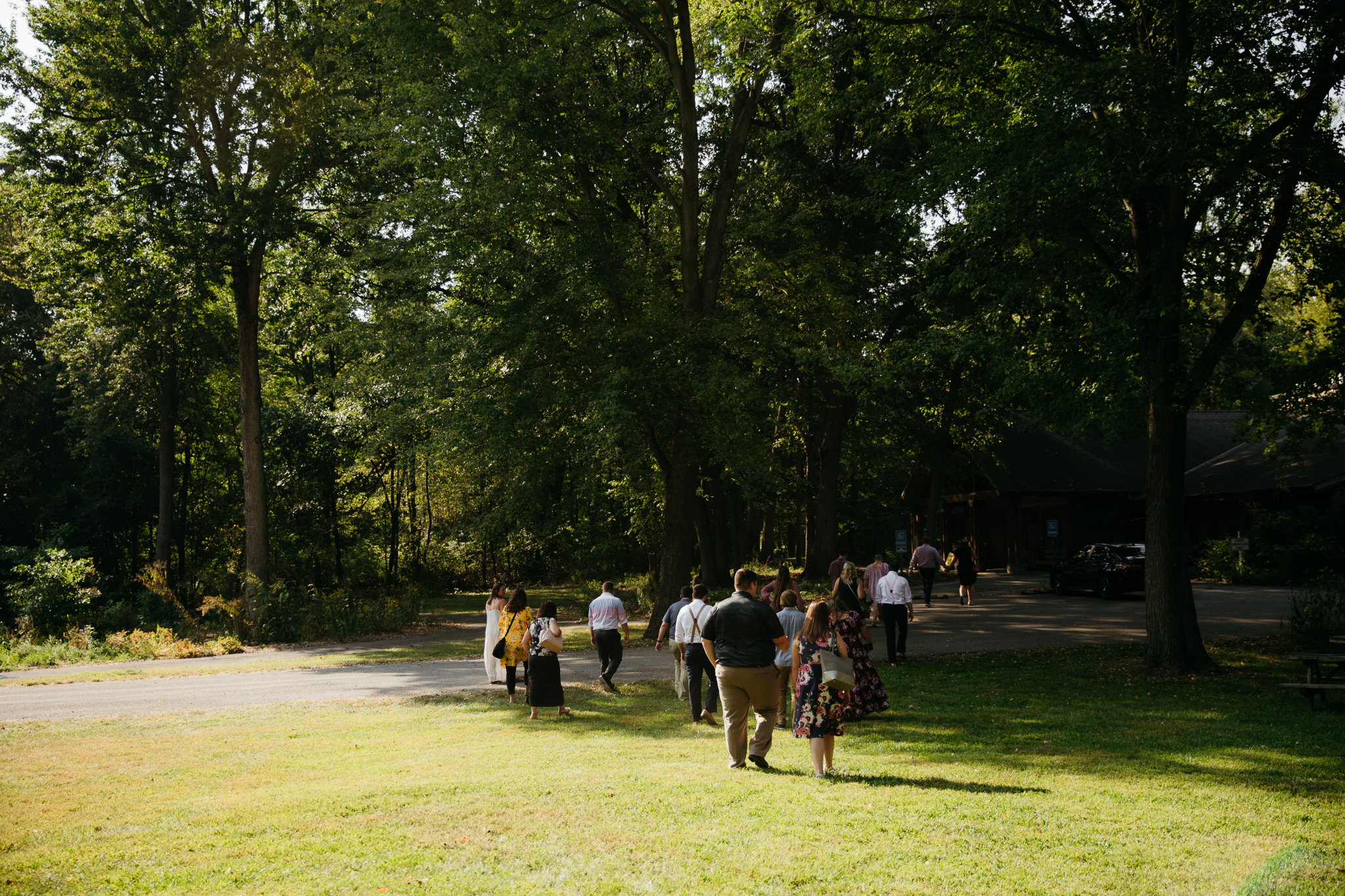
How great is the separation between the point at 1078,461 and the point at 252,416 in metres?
32.1

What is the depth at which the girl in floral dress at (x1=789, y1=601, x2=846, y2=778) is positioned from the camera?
813 centimetres

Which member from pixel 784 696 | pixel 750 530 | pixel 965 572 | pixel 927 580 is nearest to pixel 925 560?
pixel 927 580

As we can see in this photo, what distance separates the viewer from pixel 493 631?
15609 mm

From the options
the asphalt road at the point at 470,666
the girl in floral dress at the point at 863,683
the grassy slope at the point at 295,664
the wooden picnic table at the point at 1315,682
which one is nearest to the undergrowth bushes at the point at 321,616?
the asphalt road at the point at 470,666

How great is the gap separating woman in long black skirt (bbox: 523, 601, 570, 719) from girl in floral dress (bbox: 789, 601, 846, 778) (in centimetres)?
465

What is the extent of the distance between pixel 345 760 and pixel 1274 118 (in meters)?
16.7

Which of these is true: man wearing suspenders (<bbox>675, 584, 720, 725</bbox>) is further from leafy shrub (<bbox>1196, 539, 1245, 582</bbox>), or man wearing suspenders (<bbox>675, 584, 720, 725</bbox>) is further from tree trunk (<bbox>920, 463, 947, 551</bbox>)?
tree trunk (<bbox>920, 463, 947, 551</bbox>)

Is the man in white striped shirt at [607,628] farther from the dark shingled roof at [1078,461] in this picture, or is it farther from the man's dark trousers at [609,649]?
the dark shingled roof at [1078,461]

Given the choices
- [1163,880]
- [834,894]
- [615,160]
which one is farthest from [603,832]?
[615,160]

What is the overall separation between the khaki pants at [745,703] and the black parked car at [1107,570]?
21.4 metres

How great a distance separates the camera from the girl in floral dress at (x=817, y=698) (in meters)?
8.13

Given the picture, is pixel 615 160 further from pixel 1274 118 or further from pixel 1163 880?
pixel 1163 880

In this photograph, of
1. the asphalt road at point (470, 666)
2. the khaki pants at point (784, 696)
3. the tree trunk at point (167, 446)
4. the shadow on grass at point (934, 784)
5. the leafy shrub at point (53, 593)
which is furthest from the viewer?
the tree trunk at point (167, 446)

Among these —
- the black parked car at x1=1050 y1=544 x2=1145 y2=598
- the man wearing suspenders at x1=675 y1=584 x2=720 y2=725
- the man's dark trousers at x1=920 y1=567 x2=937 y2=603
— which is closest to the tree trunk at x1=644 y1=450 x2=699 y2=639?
the man's dark trousers at x1=920 y1=567 x2=937 y2=603
